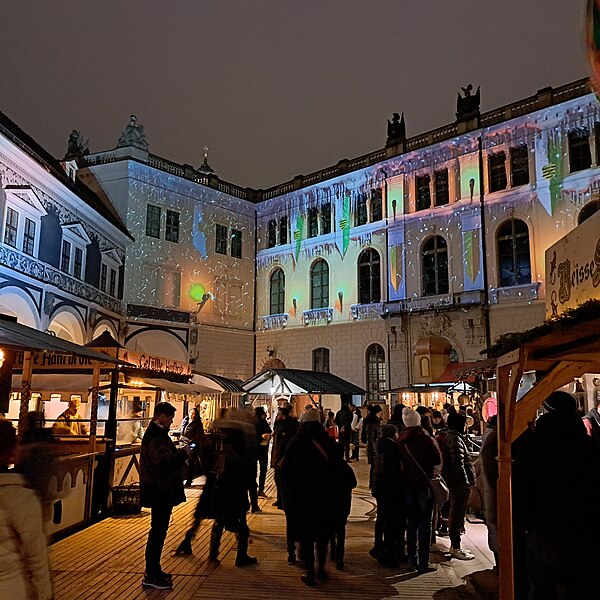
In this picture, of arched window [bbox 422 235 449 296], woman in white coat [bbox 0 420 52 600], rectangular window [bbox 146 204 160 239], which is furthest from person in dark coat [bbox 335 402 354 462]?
woman in white coat [bbox 0 420 52 600]

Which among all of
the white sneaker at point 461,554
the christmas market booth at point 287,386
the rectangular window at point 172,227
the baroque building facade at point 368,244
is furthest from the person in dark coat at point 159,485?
the rectangular window at point 172,227

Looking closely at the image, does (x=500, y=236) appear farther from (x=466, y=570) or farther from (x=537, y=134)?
(x=466, y=570)

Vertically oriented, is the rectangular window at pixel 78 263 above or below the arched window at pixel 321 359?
above

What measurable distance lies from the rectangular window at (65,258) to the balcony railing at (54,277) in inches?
13.7

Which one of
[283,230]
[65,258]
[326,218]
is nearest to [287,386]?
[65,258]

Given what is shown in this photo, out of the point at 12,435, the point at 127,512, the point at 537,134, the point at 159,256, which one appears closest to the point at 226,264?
the point at 159,256

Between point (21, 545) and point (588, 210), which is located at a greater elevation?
point (588, 210)

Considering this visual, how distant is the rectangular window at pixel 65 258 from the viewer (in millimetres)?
20328

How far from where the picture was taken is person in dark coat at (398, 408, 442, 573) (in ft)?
21.2

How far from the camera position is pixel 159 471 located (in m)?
6.06

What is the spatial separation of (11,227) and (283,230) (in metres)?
15.2

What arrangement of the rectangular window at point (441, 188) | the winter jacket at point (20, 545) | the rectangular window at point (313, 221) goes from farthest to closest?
the rectangular window at point (313, 221)
the rectangular window at point (441, 188)
the winter jacket at point (20, 545)

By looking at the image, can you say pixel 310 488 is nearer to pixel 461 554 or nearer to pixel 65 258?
pixel 461 554

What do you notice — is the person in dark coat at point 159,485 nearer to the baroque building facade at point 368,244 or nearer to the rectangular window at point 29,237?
the rectangular window at point 29,237
